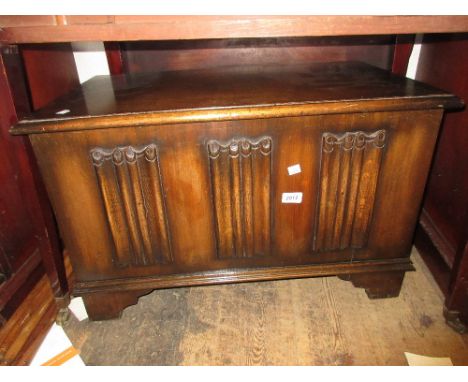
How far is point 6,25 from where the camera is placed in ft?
2.59

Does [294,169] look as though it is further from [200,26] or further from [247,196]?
[200,26]

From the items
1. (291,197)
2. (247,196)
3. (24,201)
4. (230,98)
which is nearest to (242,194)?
(247,196)

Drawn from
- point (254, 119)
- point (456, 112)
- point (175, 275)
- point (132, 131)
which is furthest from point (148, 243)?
point (456, 112)

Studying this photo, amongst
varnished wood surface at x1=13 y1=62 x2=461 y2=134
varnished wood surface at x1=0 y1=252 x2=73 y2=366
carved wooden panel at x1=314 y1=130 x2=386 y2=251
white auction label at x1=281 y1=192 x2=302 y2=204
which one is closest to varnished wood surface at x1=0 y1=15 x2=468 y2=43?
varnished wood surface at x1=13 y1=62 x2=461 y2=134

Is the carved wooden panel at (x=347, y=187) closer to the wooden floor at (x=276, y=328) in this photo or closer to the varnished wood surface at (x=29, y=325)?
the wooden floor at (x=276, y=328)

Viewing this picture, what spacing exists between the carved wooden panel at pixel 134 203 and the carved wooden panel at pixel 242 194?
0.16 m

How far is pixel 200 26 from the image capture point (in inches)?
29.8

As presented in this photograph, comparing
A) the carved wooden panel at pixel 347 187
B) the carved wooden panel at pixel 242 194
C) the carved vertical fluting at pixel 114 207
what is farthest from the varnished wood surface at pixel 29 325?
the carved wooden panel at pixel 347 187

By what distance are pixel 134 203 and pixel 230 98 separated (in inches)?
15.4

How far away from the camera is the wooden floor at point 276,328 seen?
106 centimetres

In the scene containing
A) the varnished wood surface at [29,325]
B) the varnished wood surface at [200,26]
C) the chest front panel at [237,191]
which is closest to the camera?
the varnished wood surface at [200,26]

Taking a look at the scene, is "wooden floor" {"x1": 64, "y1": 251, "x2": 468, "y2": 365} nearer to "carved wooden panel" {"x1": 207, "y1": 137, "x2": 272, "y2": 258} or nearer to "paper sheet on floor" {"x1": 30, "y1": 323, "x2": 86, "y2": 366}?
"paper sheet on floor" {"x1": 30, "y1": 323, "x2": 86, "y2": 366}

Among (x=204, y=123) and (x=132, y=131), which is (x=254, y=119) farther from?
(x=132, y=131)

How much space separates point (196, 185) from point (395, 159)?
0.55 m
